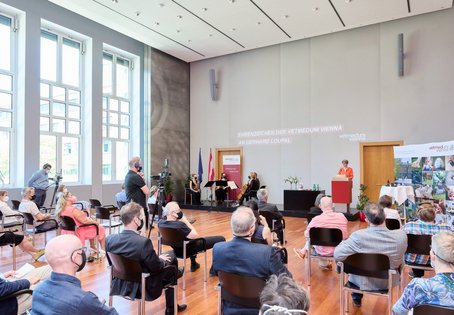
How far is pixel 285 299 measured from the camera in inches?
40.9

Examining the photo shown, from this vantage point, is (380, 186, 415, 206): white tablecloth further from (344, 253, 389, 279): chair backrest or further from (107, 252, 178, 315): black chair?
(107, 252, 178, 315): black chair

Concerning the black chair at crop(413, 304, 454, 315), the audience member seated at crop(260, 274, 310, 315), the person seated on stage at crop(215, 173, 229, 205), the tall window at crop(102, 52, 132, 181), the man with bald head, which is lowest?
the person seated on stage at crop(215, 173, 229, 205)

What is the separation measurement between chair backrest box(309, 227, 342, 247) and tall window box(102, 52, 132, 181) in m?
9.02

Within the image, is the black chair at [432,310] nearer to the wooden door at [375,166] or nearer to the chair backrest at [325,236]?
the chair backrest at [325,236]

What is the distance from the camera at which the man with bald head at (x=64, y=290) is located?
1560 millimetres

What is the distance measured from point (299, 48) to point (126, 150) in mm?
7351

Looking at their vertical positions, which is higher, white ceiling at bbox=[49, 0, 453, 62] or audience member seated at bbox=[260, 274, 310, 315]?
white ceiling at bbox=[49, 0, 453, 62]

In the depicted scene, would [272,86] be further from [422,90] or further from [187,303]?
[187,303]

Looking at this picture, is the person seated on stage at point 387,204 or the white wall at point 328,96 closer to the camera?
the person seated on stage at point 387,204

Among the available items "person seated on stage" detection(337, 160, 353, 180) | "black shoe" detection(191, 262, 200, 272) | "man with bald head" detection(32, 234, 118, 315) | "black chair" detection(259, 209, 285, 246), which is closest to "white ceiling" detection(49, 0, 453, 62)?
"person seated on stage" detection(337, 160, 353, 180)

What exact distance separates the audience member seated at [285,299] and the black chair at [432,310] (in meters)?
0.99

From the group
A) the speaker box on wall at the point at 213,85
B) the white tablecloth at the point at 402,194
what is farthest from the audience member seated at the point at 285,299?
the speaker box on wall at the point at 213,85

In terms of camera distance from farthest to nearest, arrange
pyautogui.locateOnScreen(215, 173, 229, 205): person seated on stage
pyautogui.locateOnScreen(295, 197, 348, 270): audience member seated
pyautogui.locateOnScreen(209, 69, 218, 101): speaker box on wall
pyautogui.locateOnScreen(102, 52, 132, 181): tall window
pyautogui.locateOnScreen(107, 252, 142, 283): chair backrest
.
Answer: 1. pyautogui.locateOnScreen(209, 69, 218, 101): speaker box on wall
2. pyautogui.locateOnScreen(215, 173, 229, 205): person seated on stage
3. pyautogui.locateOnScreen(102, 52, 132, 181): tall window
4. pyautogui.locateOnScreen(295, 197, 348, 270): audience member seated
5. pyautogui.locateOnScreen(107, 252, 142, 283): chair backrest

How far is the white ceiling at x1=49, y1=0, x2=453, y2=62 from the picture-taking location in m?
8.74
